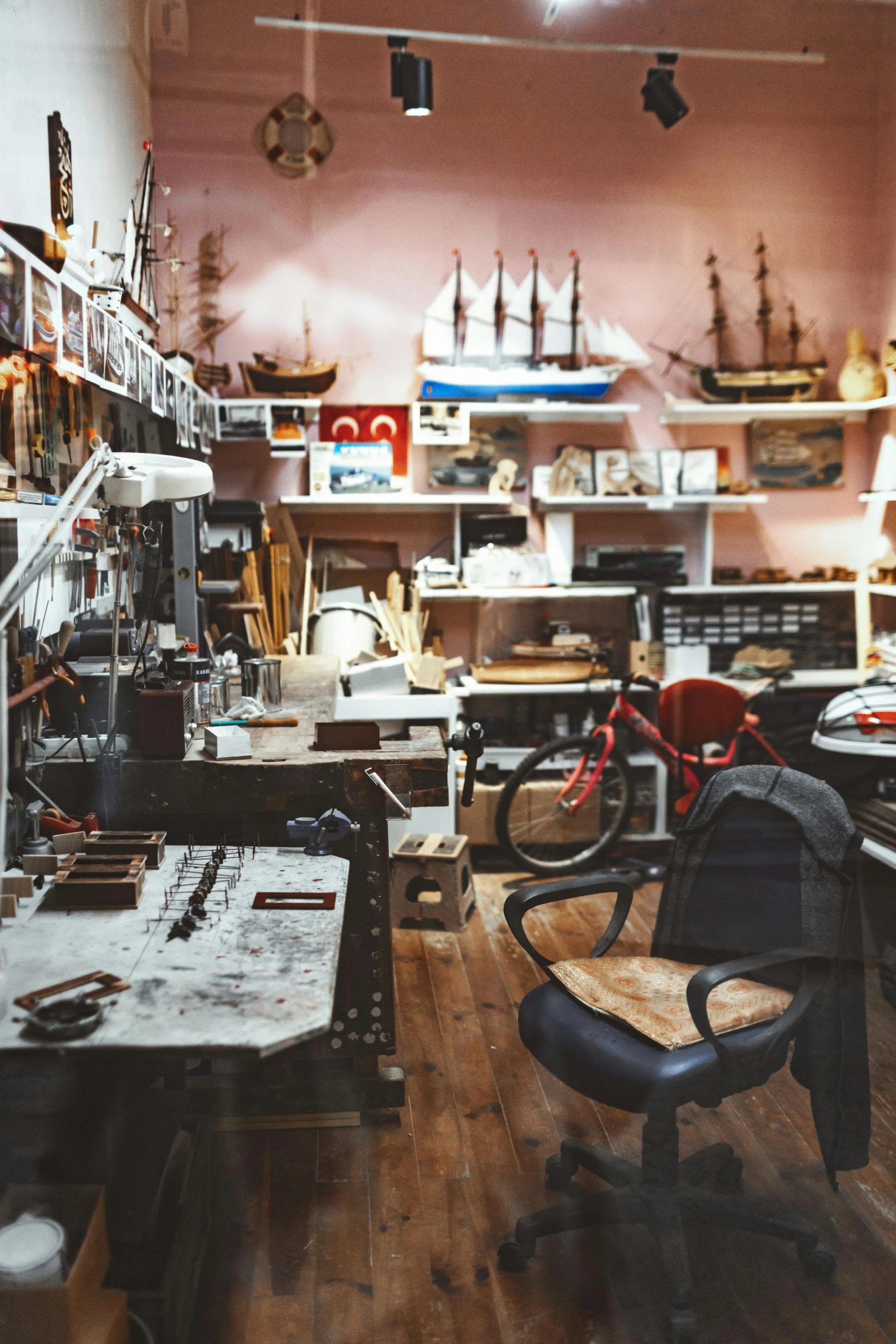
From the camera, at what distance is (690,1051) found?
1989 millimetres

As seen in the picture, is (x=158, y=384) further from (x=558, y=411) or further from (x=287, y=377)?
(x=558, y=411)

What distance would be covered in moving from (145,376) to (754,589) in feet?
9.38

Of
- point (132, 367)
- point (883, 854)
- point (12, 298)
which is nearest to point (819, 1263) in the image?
Result: point (883, 854)

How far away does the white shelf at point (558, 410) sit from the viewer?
4.54m

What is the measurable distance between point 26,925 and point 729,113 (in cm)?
377

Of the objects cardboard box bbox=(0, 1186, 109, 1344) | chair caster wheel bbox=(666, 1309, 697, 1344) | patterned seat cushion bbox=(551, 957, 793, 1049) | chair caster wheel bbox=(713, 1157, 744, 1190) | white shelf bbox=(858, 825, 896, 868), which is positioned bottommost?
chair caster wheel bbox=(666, 1309, 697, 1344)

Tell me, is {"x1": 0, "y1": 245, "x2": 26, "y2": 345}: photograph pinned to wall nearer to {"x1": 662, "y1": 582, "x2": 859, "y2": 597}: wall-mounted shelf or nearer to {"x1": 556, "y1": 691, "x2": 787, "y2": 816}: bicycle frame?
{"x1": 556, "y1": 691, "x2": 787, "y2": 816}: bicycle frame

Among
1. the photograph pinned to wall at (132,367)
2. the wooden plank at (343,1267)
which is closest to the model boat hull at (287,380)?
the photograph pinned to wall at (132,367)

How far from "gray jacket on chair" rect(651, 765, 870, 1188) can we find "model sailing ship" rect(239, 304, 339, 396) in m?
3.04

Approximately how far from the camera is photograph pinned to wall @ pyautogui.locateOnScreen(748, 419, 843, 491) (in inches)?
183

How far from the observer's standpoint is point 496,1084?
2.77 m

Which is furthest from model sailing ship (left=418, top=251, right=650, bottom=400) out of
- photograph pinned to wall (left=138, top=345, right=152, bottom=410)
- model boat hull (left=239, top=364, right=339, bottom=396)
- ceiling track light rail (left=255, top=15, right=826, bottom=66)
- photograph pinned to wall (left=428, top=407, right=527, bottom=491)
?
photograph pinned to wall (left=138, top=345, right=152, bottom=410)

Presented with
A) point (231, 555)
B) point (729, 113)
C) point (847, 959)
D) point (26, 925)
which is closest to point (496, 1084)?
point (847, 959)

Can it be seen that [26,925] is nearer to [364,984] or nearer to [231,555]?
[364,984]
